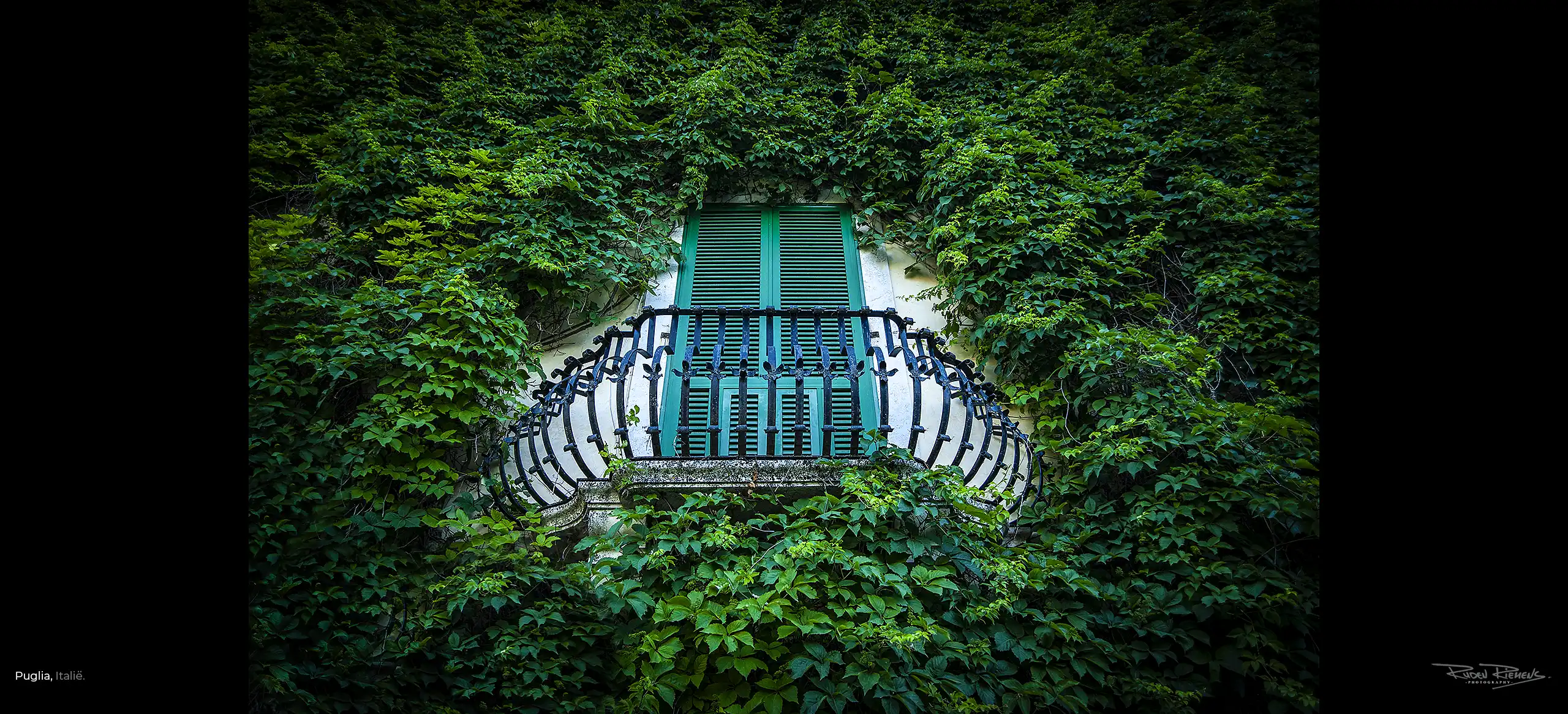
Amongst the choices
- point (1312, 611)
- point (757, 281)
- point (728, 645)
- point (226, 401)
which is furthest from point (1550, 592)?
point (226, 401)

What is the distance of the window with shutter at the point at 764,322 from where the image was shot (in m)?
4.82

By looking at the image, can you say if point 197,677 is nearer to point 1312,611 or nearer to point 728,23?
point 1312,611

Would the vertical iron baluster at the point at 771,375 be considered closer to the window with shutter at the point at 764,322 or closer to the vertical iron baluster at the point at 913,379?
the window with shutter at the point at 764,322

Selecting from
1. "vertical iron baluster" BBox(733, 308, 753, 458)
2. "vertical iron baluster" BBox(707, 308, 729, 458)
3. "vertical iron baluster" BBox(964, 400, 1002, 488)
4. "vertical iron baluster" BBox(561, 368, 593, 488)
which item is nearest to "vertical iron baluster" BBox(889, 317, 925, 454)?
"vertical iron baluster" BBox(964, 400, 1002, 488)

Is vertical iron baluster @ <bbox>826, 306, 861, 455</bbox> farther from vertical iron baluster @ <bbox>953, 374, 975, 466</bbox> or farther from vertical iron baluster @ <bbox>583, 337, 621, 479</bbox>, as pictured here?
vertical iron baluster @ <bbox>583, 337, 621, 479</bbox>

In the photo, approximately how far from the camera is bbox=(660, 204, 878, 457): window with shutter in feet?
15.8

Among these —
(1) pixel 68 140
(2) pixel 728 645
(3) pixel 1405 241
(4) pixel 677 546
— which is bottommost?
(2) pixel 728 645

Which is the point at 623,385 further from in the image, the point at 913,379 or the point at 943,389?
the point at 943,389

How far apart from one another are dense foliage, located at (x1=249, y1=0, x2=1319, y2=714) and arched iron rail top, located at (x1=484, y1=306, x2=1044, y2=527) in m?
0.27

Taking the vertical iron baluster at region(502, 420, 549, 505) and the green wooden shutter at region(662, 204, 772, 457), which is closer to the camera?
the vertical iron baluster at region(502, 420, 549, 505)

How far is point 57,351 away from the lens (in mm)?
2908

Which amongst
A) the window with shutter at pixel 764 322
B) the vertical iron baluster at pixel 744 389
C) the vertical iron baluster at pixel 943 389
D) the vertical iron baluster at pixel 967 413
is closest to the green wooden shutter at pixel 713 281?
the window with shutter at pixel 764 322

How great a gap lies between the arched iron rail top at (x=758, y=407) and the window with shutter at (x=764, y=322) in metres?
0.02

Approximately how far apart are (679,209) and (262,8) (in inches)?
163
